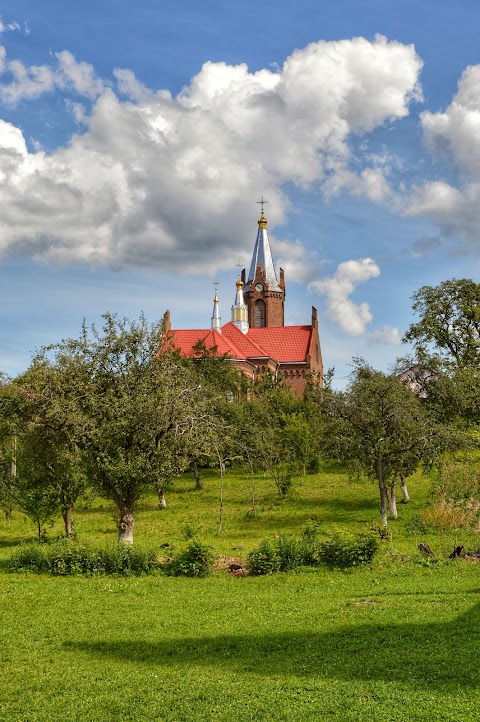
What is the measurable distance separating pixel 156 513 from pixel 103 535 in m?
6.07

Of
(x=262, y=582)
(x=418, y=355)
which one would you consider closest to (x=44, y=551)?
(x=262, y=582)

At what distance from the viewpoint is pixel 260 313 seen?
311 ft

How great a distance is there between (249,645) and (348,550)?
818 centimetres

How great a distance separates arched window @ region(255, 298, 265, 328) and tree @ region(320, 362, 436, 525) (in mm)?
63504

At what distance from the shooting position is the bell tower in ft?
309

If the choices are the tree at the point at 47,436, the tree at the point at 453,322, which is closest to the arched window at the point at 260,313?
the tree at the point at 453,322

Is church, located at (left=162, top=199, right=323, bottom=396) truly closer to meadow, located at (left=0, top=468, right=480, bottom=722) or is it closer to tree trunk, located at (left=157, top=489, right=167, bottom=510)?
tree trunk, located at (left=157, top=489, right=167, bottom=510)

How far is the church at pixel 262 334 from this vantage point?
247 ft

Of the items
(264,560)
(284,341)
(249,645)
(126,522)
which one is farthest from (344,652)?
(284,341)

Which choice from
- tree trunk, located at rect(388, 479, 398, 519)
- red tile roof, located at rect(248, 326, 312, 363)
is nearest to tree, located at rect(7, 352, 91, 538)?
A: tree trunk, located at rect(388, 479, 398, 519)

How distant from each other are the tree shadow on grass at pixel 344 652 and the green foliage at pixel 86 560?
714 cm

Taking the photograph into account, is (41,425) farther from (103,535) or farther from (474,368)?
(474,368)

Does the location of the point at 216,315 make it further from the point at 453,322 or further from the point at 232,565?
the point at 232,565

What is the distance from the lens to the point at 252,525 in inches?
1275
